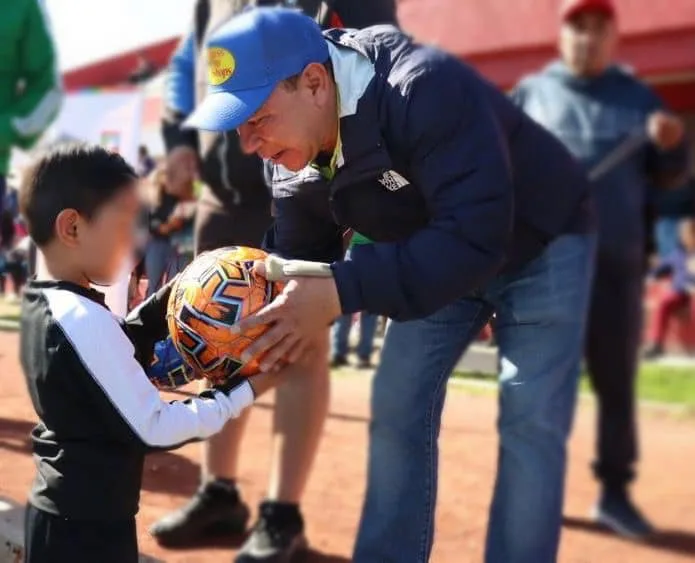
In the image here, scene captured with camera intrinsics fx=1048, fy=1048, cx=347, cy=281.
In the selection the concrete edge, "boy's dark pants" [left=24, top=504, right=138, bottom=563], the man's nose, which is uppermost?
the man's nose

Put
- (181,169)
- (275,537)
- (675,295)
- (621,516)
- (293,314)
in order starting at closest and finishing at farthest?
(293,314)
(275,537)
(181,169)
(621,516)
(675,295)

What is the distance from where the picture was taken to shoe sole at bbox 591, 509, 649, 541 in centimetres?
384

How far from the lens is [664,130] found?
12.5ft

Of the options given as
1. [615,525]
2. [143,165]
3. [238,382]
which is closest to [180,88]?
[143,165]

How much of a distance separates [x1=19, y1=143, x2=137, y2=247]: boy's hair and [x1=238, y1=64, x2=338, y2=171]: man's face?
0.29 m

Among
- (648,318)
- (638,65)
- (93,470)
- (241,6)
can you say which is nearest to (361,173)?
(93,470)

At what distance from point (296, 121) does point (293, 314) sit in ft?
1.27

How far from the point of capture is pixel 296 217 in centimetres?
245

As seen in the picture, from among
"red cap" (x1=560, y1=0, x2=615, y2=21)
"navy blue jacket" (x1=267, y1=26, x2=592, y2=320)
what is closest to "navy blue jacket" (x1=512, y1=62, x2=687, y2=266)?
"red cap" (x1=560, y1=0, x2=615, y2=21)

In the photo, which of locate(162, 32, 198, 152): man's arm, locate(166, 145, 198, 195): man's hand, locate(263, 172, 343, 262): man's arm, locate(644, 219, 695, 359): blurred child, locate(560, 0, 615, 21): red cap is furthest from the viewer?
locate(644, 219, 695, 359): blurred child

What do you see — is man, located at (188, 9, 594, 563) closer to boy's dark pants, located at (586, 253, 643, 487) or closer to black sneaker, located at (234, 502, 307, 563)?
black sneaker, located at (234, 502, 307, 563)

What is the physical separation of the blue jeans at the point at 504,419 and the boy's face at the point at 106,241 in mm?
789

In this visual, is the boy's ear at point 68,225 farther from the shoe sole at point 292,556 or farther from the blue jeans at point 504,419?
the shoe sole at point 292,556

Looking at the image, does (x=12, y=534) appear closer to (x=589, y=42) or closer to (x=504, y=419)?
(x=504, y=419)
